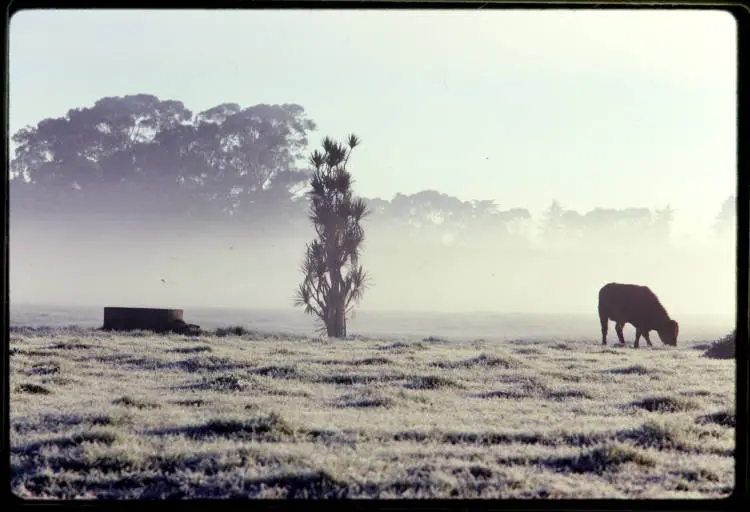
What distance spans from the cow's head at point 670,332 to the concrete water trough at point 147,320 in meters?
11.5

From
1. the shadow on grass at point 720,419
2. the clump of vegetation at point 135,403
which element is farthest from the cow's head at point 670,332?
the clump of vegetation at point 135,403

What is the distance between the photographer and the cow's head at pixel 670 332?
21234mm

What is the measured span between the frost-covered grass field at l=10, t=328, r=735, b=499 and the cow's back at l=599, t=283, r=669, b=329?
3993 mm

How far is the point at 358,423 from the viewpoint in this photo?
9.34 m

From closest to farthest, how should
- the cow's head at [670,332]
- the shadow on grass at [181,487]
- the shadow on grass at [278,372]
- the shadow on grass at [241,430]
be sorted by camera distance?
the shadow on grass at [181,487], the shadow on grass at [241,430], the shadow on grass at [278,372], the cow's head at [670,332]

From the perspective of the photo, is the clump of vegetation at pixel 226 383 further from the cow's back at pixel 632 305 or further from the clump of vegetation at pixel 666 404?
the cow's back at pixel 632 305

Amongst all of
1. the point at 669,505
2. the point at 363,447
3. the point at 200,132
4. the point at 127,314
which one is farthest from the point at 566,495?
the point at 200,132

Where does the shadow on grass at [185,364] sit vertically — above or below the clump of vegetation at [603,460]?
above

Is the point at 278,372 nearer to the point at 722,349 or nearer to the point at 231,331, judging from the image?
the point at 231,331

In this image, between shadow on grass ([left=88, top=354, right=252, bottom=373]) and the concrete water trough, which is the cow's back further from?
shadow on grass ([left=88, top=354, right=252, bottom=373])

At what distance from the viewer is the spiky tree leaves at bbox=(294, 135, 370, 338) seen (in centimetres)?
2280

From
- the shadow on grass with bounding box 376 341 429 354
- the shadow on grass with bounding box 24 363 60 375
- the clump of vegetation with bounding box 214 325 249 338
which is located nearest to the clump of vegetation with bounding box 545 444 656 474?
the shadow on grass with bounding box 24 363 60 375

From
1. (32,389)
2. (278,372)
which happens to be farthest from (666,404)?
(32,389)

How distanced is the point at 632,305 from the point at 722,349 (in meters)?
3.12
